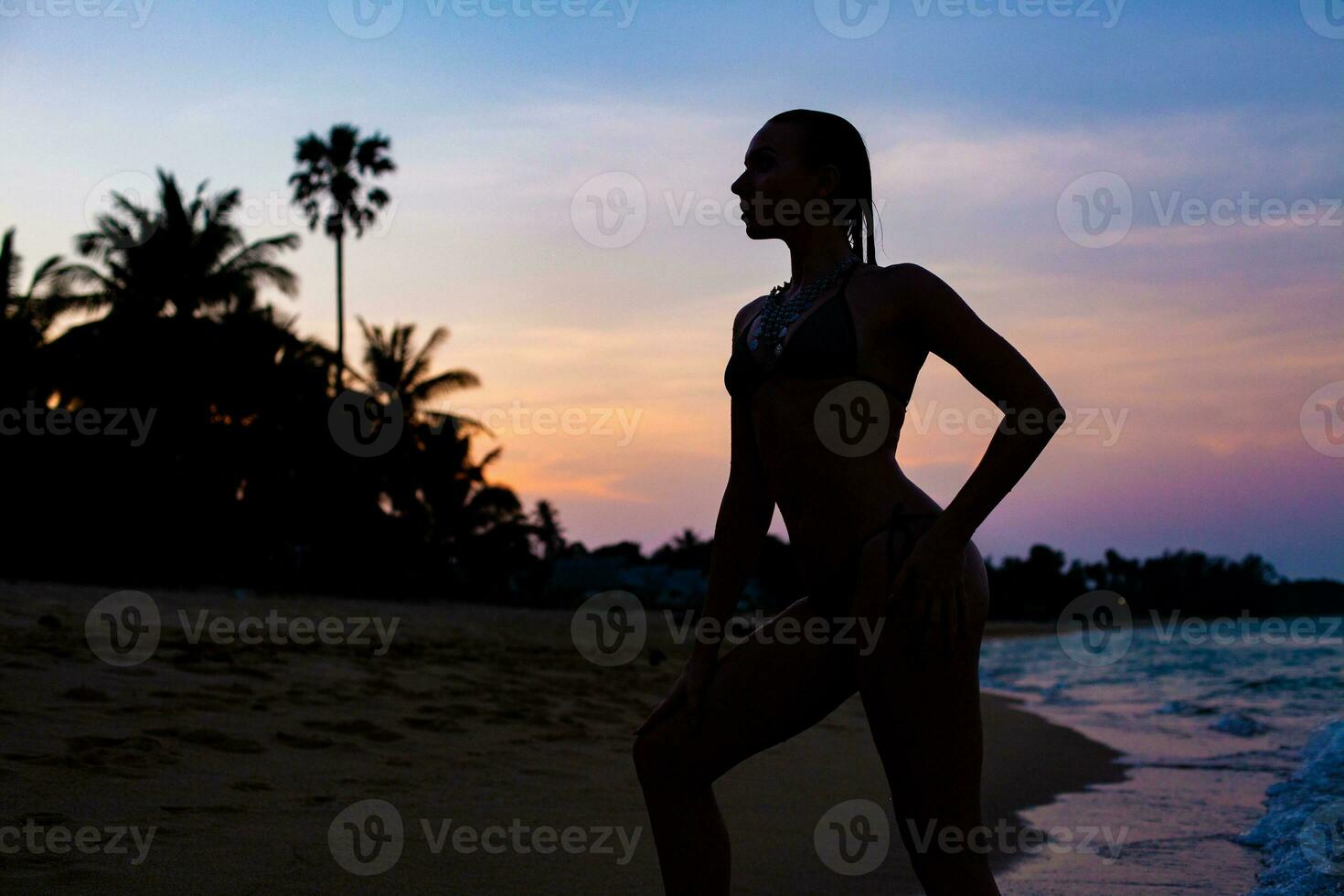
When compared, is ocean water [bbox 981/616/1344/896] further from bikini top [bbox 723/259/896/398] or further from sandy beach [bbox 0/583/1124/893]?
bikini top [bbox 723/259/896/398]

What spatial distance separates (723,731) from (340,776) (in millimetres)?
3678

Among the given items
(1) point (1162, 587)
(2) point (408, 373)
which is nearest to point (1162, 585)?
(1) point (1162, 587)

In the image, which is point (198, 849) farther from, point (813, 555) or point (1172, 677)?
point (1172, 677)

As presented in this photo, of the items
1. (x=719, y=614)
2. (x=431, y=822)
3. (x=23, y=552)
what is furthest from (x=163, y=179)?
(x=719, y=614)

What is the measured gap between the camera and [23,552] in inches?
870

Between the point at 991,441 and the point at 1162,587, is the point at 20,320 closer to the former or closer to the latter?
the point at 991,441

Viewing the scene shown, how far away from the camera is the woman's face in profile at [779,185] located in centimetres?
246

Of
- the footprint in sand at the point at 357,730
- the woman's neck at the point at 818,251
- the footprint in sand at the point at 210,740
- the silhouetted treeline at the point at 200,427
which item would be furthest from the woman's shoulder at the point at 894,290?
the silhouetted treeline at the point at 200,427

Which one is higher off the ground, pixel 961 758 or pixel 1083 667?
pixel 961 758

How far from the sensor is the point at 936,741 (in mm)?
2150

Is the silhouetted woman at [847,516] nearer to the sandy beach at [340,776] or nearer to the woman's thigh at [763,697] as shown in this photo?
the woman's thigh at [763,697]

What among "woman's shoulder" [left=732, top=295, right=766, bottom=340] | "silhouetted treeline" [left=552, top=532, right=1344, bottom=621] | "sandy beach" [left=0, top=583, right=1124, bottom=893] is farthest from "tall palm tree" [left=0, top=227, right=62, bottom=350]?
"silhouetted treeline" [left=552, top=532, right=1344, bottom=621]

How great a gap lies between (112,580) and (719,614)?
21.1m

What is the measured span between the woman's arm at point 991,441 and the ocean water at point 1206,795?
10.0ft
